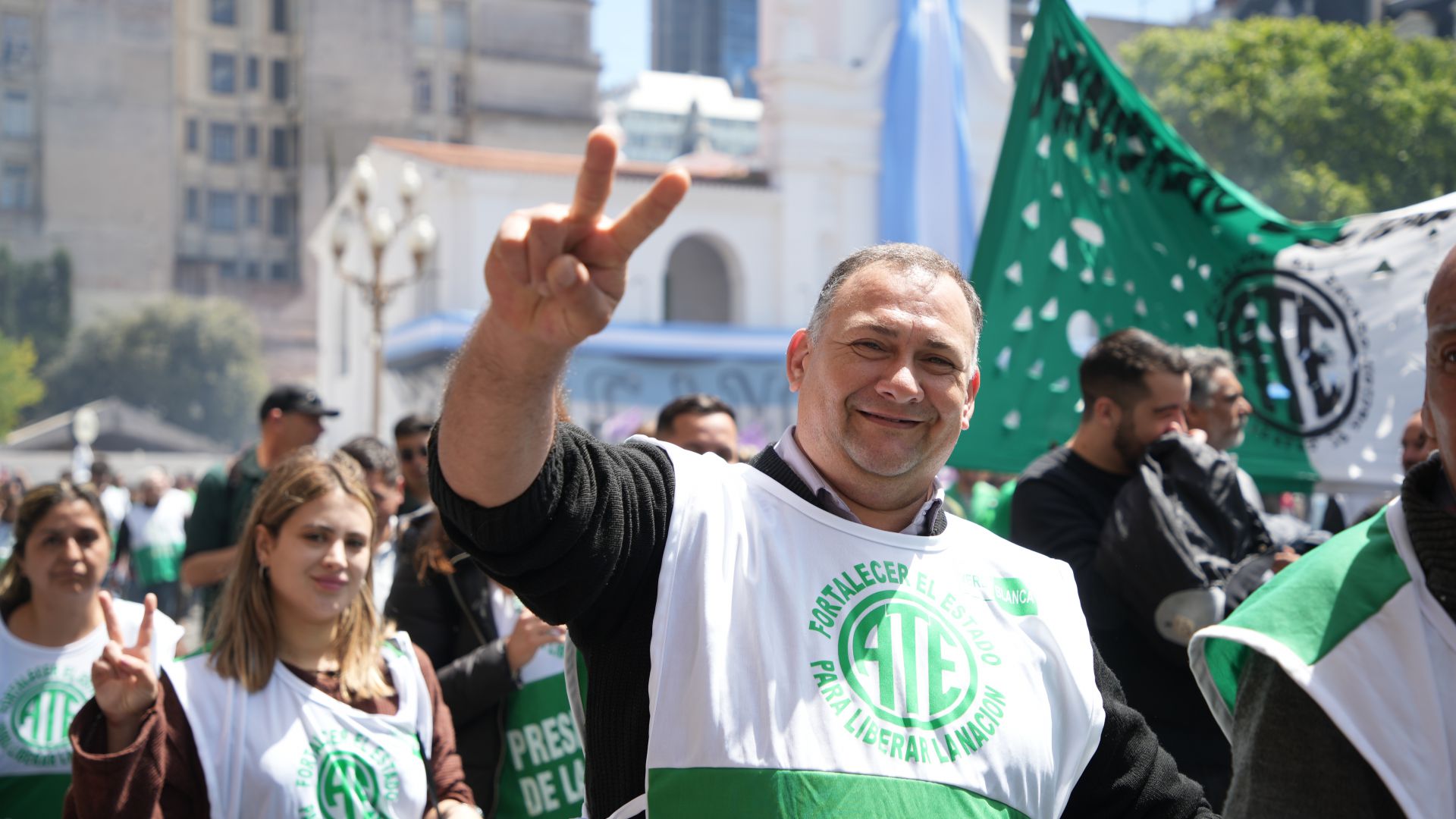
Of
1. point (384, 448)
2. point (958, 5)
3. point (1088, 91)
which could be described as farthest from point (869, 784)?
point (958, 5)

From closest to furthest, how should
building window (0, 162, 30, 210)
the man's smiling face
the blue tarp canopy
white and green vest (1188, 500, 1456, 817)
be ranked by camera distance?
white and green vest (1188, 500, 1456, 817)
the man's smiling face
the blue tarp canopy
building window (0, 162, 30, 210)

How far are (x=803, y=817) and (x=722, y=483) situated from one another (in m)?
0.49

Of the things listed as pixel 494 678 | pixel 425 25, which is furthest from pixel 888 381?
pixel 425 25

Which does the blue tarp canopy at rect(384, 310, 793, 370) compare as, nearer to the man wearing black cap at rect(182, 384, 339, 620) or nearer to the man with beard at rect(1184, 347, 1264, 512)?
the man wearing black cap at rect(182, 384, 339, 620)

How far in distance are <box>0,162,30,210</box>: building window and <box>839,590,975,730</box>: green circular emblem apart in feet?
224

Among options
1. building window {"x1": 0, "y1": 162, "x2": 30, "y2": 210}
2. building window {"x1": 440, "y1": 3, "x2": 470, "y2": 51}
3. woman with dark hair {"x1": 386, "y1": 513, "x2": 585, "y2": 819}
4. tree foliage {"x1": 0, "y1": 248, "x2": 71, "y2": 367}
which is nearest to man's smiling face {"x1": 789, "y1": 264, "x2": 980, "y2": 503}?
woman with dark hair {"x1": 386, "y1": 513, "x2": 585, "y2": 819}

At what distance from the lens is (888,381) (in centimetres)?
228

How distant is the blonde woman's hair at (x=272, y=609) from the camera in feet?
11.1

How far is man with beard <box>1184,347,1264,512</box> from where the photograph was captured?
469 centimetres

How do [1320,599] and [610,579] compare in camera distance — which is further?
[610,579]

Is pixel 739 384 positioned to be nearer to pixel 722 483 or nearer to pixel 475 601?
pixel 475 601

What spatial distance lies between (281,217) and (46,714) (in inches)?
2626

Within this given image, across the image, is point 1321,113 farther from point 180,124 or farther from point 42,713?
point 180,124

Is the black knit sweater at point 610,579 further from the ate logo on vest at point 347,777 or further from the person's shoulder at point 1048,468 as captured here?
the person's shoulder at point 1048,468
